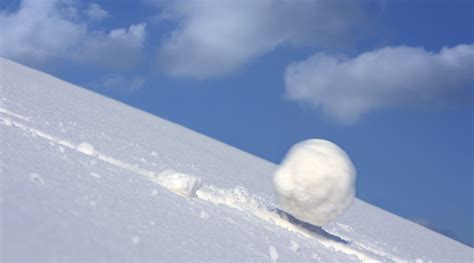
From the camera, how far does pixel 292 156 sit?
6.06m

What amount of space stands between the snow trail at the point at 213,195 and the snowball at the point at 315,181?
0.22 m

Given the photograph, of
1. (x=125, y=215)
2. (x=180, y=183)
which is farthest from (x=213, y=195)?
(x=125, y=215)

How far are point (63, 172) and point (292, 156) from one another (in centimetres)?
249

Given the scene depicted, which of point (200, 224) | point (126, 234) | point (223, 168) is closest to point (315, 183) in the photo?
point (200, 224)

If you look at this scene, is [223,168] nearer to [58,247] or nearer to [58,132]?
[58,132]

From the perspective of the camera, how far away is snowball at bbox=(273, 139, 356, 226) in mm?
5859

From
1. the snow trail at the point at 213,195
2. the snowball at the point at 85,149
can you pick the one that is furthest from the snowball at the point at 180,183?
the snowball at the point at 85,149

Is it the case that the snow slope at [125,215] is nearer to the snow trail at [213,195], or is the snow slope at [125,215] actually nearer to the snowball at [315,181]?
the snow trail at [213,195]

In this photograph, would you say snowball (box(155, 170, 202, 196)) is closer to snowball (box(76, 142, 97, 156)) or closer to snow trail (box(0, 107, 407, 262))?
snow trail (box(0, 107, 407, 262))

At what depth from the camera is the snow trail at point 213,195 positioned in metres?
5.59

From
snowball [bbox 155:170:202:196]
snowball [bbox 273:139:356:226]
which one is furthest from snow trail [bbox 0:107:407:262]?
snowball [bbox 273:139:356:226]

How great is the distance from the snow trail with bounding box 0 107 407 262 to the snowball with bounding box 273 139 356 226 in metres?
0.22

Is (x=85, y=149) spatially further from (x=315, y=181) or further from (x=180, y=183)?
(x=315, y=181)

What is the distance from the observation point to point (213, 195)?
6.33 meters
